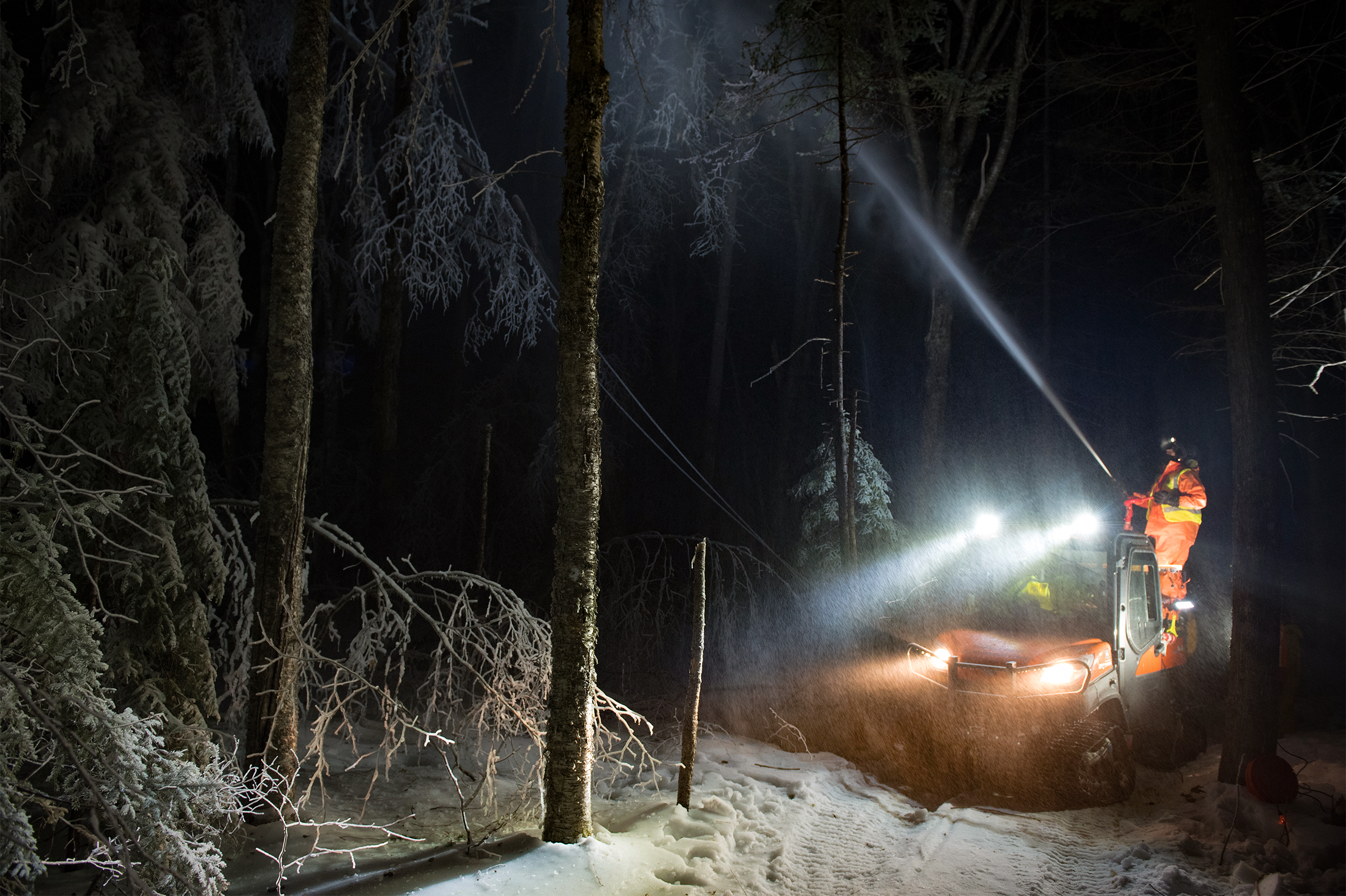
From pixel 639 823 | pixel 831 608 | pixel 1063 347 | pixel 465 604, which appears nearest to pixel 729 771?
pixel 639 823

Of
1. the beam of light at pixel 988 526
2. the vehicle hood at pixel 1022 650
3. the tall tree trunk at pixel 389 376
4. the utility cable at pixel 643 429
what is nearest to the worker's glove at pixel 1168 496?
the beam of light at pixel 988 526

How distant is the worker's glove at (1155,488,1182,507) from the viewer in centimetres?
762

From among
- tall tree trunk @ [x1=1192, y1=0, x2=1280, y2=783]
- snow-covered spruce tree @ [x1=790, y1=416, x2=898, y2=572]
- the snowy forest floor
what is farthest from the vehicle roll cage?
snow-covered spruce tree @ [x1=790, y1=416, x2=898, y2=572]

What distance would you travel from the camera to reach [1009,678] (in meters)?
6.00

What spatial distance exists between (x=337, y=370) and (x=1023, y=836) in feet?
41.2

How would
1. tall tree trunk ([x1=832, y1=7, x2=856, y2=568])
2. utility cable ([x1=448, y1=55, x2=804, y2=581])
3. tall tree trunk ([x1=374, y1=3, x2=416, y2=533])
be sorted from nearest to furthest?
tall tree trunk ([x1=832, y1=7, x2=856, y2=568]), utility cable ([x1=448, y1=55, x2=804, y2=581]), tall tree trunk ([x1=374, y1=3, x2=416, y2=533])

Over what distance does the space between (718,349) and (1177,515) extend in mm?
8797

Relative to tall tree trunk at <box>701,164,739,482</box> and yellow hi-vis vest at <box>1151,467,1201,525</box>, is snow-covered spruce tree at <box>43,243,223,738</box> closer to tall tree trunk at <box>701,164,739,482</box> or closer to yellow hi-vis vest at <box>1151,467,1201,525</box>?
yellow hi-vis vest at <box>1151,467,1201,525</box>

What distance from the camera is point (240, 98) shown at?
7.05 m

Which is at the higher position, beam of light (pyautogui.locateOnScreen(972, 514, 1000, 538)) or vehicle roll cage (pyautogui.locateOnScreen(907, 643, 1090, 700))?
beam of light (pyautogui.locateOnScreen(972, 514, 1000, 538))

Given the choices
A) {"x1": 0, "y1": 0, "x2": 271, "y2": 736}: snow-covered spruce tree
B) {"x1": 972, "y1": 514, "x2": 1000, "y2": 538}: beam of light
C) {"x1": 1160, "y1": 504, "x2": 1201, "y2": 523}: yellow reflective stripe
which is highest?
{"x1": 0, "y1": 0, "x2": 271, "y2": 736}: snow-covered spruce tree

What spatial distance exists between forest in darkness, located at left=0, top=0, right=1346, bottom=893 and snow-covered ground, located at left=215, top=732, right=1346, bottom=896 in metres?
0.46

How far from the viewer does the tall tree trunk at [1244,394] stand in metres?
6.14

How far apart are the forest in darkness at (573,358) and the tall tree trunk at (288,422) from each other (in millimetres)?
32
